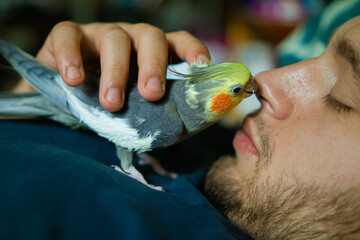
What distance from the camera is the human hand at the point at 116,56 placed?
0.68m

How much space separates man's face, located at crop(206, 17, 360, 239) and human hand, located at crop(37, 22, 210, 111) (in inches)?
12.1

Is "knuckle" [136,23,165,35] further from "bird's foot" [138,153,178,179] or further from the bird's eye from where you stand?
"bird's foot" [138,153,178,179]

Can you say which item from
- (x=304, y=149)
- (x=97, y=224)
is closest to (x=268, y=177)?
(x=304, y=149)

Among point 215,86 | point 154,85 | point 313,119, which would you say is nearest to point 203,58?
point 215,86

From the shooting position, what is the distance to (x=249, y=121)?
0.94 metres

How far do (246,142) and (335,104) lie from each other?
30 cm

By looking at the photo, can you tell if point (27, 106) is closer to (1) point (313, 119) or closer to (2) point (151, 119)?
(2) point (151, 119)

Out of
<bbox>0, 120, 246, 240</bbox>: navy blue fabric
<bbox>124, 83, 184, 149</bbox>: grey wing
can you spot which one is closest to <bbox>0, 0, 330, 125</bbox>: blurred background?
<bbox>124, 83, 184, 149</bbox>: grey wing

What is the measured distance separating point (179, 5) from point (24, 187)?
12.1ft

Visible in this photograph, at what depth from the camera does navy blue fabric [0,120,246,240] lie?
45cm

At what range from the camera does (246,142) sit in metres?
0.90

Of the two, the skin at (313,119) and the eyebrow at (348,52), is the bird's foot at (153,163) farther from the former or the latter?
the eyebrow at (348,52)

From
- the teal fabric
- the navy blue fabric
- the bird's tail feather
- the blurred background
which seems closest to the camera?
the navy blue fabric

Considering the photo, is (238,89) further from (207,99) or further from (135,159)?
(135,159)
